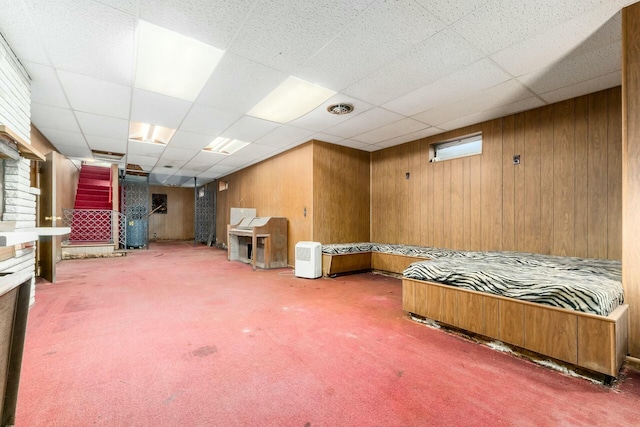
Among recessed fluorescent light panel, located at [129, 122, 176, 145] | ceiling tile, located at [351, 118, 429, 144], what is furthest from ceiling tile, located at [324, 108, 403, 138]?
recessed fluorescent light panel, located at [129, 122, 176, 145]

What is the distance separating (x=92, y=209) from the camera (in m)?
8.11

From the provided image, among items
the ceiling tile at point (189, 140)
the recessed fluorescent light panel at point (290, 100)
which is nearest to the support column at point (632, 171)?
the recessed fluorescent light panel at point (290, 100)

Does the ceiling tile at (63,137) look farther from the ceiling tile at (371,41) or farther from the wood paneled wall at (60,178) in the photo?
the ceiling tile at (371,41)

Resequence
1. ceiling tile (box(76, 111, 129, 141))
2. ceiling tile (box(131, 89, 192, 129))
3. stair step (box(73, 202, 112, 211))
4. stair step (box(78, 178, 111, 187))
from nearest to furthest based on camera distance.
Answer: ceiling tile (box(131, 89, 192, 129)), ceiling tile (box(76, 111, 129, 141)), stair step (box(73, 202, 112, 211)), stair step (box(78, 178, 111, 187))

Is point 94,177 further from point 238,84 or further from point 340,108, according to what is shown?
point 340,108

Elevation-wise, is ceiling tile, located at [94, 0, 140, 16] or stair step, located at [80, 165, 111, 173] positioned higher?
ceiling tile, located at [94, 0, 140, 16]

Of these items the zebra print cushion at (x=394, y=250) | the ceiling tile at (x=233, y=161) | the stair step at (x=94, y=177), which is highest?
the ceiling tile at (x=233, y=161)

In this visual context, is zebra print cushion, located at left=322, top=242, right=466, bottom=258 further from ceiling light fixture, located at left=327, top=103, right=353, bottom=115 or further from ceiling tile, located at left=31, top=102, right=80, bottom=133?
ceiling tile, located at left=31, top=102, right=80, bottom=133

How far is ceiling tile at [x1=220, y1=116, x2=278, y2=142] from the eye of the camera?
15.0 feet

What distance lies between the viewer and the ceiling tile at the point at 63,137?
5077mm

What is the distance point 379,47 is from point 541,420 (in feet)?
9.69

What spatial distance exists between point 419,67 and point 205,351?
3.36m

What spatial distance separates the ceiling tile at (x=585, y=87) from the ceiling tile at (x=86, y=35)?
4.61 metres

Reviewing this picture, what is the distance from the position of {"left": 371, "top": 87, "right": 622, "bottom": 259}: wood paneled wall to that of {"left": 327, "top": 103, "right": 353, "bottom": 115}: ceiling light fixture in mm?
2051
